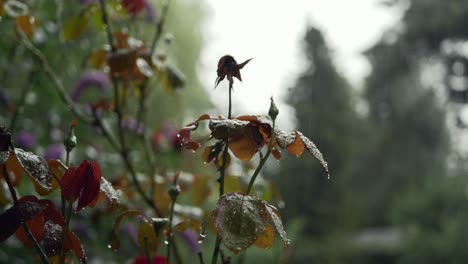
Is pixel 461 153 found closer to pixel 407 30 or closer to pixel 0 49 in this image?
pixel 407 30

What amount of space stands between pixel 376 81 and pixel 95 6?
45.2 feet

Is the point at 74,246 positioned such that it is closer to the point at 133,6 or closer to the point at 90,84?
the point at 133,6

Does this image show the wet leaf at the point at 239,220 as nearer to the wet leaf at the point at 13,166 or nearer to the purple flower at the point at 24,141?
the wet leaf at the point at 13,166

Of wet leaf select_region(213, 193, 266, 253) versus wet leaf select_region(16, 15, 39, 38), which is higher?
wet leaf select_region(213, 193, 266, 253)

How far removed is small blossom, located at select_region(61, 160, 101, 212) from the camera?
560mm

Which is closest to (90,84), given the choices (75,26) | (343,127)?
(75,26)

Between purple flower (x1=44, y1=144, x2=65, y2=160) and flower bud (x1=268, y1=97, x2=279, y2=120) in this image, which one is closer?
flower bud (x1=268, y1=97, x2=279, y2=120)

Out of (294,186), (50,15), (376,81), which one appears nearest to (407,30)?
(376,81)

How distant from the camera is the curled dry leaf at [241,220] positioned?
0.51 meters

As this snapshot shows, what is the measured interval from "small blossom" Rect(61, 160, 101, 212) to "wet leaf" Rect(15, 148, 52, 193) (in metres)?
0.02

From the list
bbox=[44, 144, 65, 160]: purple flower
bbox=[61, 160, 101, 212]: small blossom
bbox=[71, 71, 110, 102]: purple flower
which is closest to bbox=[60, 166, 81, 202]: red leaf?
bbox=[61, 160, 101, 212]: small blossom

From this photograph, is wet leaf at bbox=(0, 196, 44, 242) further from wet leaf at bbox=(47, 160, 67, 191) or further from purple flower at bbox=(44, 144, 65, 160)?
purple flower at bbox=(44, 144, 65, 160)

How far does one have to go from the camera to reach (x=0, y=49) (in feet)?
7.99

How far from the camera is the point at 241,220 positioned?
521 millimetres
